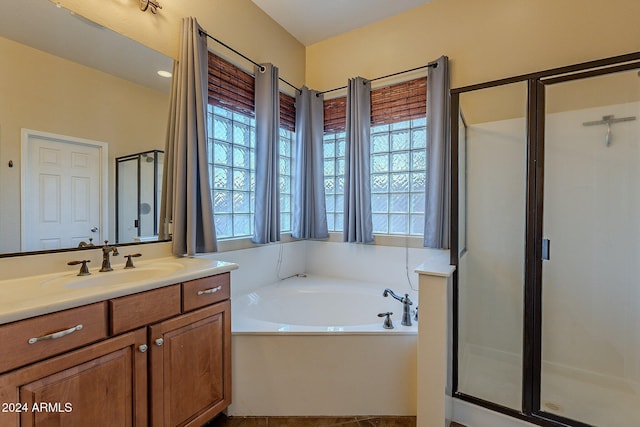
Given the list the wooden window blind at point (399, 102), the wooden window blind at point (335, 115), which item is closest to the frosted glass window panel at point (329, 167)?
the wooden window blind at point (335, 115)

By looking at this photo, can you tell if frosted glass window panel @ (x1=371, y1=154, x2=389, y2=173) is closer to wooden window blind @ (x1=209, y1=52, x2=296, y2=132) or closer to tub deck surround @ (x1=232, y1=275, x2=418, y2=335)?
tub deck surround @ (x1=232, y1=275, x2=418, y2=335)

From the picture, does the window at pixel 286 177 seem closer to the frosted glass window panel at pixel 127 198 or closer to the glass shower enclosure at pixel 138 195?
the glass shower enclosure at pixel 138 195

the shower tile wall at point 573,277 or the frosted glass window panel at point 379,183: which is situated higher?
the frosted glass window panel at point 379,183

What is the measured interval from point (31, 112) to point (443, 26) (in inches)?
104

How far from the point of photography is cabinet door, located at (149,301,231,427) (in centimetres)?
127

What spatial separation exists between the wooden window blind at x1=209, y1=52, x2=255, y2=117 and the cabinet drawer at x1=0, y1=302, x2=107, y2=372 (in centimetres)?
154

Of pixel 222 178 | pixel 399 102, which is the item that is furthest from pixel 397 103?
pixel 222 178

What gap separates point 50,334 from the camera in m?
0.96

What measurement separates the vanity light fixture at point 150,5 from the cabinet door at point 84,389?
5.67 feet

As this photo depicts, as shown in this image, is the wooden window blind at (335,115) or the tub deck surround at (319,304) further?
the wooden window blind at (335,115)

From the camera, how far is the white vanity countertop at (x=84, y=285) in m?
0.94

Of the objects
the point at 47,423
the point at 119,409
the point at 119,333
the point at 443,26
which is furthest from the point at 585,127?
the point at 47,423

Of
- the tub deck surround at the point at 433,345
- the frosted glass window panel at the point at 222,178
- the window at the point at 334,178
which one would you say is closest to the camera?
the tub deck surround at the point at 433,345

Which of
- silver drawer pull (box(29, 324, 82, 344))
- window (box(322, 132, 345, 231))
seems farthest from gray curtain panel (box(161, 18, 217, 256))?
window (box(322, 132, 345, 231))
